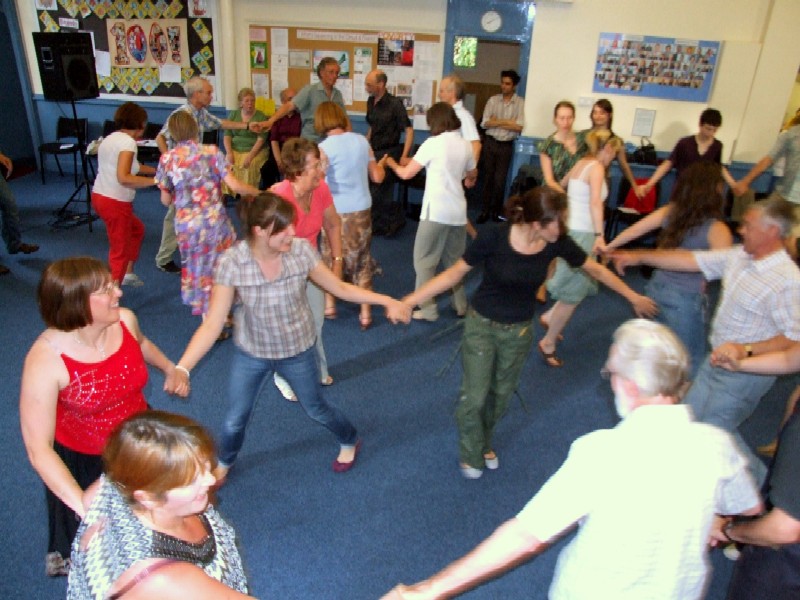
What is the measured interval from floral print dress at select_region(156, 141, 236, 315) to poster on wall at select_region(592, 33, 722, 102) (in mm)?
4948

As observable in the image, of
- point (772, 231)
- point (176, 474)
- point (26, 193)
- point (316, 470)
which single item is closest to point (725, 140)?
point (772, 231)

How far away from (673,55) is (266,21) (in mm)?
4860

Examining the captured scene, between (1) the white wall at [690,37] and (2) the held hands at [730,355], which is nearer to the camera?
(2) the held hands at [730,355]

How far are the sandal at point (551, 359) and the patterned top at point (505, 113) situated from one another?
3715 mm

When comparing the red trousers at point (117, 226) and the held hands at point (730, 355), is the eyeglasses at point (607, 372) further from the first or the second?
the red trousers at point (117, 226)

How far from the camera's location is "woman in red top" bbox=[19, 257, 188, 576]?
1.77 metres

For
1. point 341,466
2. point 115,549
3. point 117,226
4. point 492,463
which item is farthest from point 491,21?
point 115,549

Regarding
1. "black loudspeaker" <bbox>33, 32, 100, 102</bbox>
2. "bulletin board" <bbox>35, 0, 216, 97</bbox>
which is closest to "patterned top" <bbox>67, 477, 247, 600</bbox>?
"black loudspeaker" <bbox>33, 32, 100, 102</bbox>

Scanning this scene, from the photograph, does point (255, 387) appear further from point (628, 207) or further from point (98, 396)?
point (628, 207)

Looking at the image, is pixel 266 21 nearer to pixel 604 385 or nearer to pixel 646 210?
pixel 646 210

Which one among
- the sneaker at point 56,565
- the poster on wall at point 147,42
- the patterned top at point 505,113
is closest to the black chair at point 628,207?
the patterned top at point 505,113

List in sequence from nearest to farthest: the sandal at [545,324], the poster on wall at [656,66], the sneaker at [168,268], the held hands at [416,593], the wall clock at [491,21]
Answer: the held hands at [416,593] → the sandal at [545,324] → the sneaker at [168,268] → the poster on wall at [656,66] → the wall clock at [491,21]

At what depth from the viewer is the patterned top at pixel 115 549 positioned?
1245 millimetres

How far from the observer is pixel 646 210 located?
680 cm
